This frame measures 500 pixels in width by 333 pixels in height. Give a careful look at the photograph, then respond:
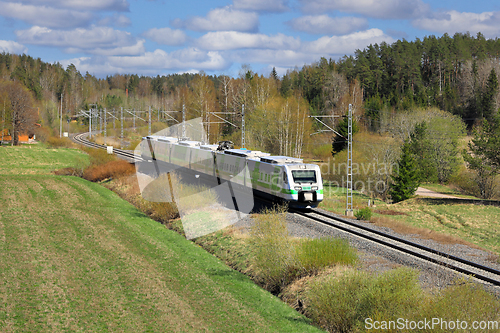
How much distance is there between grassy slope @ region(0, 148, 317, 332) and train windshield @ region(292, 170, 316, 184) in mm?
6098

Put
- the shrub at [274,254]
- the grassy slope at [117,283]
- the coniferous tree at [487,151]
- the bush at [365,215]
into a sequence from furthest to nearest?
the coniferous tree at [487,151], the bush at [365,215], the shrub at [274,254], the grassy slope at [117,283]

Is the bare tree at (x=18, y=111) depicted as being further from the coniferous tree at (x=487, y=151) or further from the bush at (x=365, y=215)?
the coniferous tree at (x=487, y=151)

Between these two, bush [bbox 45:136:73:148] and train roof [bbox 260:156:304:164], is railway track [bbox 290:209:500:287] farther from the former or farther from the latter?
bush [bbox 45:136:73:148]

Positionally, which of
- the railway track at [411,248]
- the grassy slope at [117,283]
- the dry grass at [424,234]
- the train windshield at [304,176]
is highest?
the train windshield at [304,176]

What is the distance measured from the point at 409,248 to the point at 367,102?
250ft

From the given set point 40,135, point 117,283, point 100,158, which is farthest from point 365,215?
point 40,135

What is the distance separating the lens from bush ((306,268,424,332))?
10133 mm

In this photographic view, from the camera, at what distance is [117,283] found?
15.3m

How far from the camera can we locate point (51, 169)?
176 ft

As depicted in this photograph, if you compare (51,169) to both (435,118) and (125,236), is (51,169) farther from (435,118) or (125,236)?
(435,118)

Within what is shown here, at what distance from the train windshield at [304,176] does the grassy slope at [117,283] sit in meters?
6.10

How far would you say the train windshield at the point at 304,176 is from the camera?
22.2 m

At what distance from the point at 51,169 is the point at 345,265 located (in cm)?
4832

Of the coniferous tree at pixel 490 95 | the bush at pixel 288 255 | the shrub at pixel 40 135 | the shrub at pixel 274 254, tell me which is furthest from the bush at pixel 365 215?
the shrub at pixel 40 135
